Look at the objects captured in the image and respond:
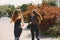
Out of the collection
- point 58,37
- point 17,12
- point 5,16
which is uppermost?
point 17,12

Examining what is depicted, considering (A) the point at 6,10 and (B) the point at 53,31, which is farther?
(A) the point at 6,10

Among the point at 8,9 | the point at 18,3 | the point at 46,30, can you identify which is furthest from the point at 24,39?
the point at 18,3

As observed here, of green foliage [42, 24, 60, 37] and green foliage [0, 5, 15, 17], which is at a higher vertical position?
green foliage [42, 24, 60, 37]

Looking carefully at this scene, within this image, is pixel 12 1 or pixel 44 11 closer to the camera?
pixel 44 11

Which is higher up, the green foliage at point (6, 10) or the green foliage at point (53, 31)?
the green foliage at point (53, 31)

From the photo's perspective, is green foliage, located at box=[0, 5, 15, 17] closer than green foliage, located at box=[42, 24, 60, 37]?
No

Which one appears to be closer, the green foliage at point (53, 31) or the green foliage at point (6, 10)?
the green foliage at point (53, 31)

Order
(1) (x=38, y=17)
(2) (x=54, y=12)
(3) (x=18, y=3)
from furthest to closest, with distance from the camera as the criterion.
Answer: (3) (x=18, y=3) < (2) (x=54, y=12) < (1) (x=38, y=17)

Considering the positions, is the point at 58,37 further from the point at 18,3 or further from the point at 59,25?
the point at 18,3

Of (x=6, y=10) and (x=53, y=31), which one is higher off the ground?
(x=53, y=31)

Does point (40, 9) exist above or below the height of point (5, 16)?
above

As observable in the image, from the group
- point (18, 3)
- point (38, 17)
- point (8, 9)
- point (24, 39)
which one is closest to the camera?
point (38, 17)

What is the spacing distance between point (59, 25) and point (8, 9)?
2276 centimetres

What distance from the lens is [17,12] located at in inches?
474
